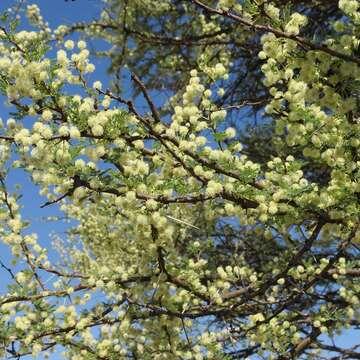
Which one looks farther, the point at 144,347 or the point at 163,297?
the point at 144,347

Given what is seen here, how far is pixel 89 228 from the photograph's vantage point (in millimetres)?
8258

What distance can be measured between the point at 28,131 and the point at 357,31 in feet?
5.72

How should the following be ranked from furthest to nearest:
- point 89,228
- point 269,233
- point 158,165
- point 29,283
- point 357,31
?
point 89,228 < point 29,283 < point 269,233 < point 158,165 < point 357,31

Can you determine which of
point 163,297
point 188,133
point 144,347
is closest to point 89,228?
point 144,347

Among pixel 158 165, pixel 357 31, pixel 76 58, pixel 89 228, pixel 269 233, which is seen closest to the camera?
pixel 357 31

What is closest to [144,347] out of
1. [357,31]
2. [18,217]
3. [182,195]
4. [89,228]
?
[18,217]

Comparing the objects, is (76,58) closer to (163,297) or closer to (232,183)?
(232,183)

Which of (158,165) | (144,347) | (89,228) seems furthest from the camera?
(89,228)

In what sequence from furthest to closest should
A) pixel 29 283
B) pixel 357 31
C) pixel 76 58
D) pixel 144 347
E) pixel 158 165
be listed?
pixel 144 347, pixel 29 283, pixel 158 165, pixel 76 58, pixel 357 31

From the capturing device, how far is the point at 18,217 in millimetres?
3787

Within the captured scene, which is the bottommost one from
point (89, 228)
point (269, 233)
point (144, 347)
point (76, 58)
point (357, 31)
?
point (144, 347)

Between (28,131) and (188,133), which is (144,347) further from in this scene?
(28,131)

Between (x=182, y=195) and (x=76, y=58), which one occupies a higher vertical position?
(x=76, y=58)

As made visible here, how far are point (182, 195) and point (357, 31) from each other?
1.29 metres
